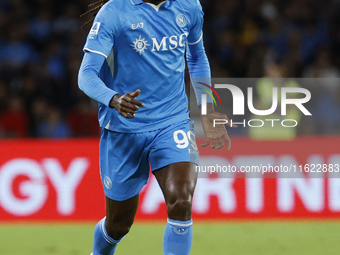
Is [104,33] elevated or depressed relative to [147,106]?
elevated

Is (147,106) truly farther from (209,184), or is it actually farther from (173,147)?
(209,184)

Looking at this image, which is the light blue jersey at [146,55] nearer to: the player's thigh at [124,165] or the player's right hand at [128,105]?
the player's thigh at [124,165]

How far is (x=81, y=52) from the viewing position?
9.11m

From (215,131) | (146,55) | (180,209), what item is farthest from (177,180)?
(146,55)

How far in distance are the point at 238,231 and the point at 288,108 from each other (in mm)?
2068

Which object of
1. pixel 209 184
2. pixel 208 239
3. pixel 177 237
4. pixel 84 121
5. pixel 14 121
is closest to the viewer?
pixel 177 237

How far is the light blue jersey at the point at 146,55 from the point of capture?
3654 mm

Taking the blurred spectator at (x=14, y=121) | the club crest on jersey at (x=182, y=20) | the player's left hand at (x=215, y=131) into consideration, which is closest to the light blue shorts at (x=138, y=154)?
the player's left hand at (x=215, y=131)

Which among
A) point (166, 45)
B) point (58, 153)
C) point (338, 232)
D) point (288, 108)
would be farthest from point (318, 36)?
point (166, 45)

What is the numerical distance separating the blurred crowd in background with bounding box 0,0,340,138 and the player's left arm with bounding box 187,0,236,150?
3.40 metres

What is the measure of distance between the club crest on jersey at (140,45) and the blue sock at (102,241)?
1277 millimetres

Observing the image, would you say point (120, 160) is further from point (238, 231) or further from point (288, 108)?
point (288, 108)

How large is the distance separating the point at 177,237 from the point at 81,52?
19.9 ft

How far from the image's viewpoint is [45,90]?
8.63 metres
